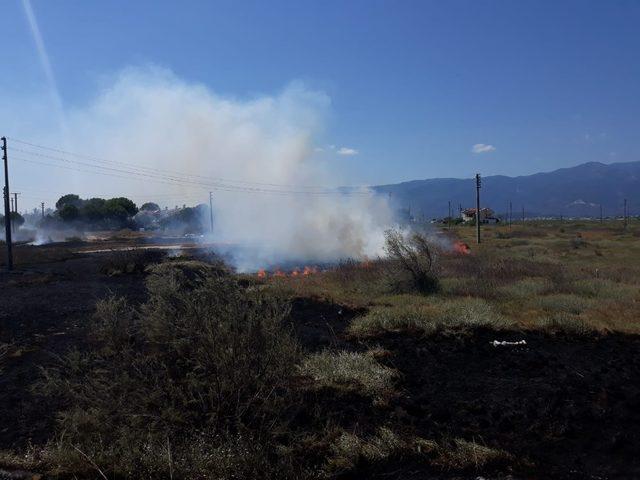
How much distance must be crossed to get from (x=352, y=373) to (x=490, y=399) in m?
1.97

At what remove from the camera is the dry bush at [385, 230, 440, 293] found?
695 inches

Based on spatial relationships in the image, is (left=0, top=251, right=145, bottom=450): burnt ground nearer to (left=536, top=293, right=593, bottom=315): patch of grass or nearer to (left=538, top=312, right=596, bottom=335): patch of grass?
(left=538, top=312, right=596, bottom=335): patch of grass

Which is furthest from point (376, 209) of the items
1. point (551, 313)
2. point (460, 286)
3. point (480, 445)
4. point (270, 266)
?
point (480, 445)

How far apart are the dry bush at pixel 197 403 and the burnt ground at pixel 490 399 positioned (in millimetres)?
890

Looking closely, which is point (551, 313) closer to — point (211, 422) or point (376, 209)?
point (211, 422)

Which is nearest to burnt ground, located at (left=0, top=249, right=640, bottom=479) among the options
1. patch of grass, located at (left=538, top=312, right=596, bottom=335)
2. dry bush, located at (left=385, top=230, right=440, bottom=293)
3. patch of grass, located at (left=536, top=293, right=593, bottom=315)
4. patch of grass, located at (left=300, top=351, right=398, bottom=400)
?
patch of grass, located at (left=300, top=351, right=398, bottom=400)

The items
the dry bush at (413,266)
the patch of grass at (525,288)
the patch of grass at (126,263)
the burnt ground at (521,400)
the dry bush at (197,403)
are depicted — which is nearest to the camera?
the dry bush at (197,403)

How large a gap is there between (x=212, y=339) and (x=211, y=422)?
862 millimetres

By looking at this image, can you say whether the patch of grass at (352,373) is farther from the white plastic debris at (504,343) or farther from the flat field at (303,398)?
the white plastic debris at (504,343)

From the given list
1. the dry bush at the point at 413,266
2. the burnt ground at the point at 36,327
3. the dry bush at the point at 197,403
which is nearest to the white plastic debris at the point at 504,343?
the dry bush at the point at 197,403

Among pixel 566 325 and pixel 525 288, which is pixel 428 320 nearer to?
pixel 566 325

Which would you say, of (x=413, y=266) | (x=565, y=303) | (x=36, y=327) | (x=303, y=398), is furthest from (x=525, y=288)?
(x=36, y=327)

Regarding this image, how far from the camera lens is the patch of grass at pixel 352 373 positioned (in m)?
7.48

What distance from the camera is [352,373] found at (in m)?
7.92
